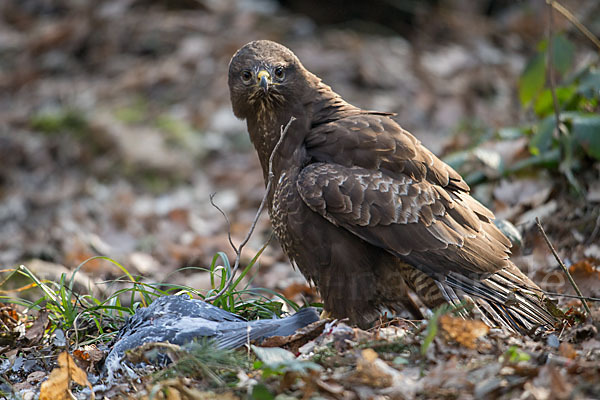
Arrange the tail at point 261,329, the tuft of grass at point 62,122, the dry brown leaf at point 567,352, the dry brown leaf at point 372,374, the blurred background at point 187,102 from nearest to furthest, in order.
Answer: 1. the dry brown leaf at point 372,374
2. the dry brown leaf at point 567,352
3. the tail at point 261,329
4. the blurred background at point 187,102
5. the tuft of grass at point 62,122

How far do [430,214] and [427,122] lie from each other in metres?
6.06

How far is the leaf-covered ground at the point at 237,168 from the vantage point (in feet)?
9.66

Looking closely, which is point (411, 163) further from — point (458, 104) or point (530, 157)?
point (458, 104)

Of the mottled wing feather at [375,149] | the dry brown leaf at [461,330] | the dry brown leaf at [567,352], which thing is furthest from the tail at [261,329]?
the dry brown leaf at [567,352]

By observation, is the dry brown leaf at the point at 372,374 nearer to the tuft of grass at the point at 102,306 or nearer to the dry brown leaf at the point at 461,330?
the dry brown leaf at the point at 461,330

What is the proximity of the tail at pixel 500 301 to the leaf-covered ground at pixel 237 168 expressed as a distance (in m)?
0.18

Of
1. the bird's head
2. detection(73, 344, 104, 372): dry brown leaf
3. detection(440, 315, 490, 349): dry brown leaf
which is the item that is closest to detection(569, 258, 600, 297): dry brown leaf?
detection(440, 315, 490, 349): dry brown leaf

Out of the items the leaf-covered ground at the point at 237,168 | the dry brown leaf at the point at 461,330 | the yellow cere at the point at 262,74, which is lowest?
the leaf-covered ground at the point at 237,168

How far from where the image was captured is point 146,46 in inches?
481

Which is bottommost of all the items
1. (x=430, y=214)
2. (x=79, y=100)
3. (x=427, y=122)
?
(x=79, y=100)

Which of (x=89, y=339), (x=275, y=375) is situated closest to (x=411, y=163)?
(x=275, y=375)

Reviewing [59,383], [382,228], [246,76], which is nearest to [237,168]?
[246,76]

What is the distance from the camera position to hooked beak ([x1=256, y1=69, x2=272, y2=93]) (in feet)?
13.9

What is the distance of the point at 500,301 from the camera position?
3.84 metres
